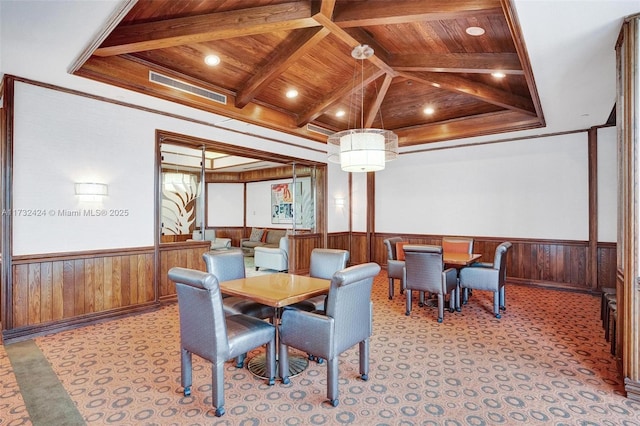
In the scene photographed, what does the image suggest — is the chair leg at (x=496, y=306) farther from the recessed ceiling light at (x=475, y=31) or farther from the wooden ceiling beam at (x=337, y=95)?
the wooden ceiling beam at (x=337, y=95)

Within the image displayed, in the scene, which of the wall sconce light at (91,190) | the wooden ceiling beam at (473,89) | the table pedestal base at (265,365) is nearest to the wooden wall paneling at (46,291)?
the wall sconce light at (91,190)

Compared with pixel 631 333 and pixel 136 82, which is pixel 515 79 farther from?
pixel 136 82

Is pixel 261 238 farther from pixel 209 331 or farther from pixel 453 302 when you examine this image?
pixel 209 331

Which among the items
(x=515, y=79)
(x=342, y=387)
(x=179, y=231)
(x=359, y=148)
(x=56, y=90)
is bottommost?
(x=342, y=387)

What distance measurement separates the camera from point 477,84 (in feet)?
15.1

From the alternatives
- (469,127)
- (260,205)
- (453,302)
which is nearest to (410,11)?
(453,302)

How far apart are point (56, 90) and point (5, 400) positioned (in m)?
3.14

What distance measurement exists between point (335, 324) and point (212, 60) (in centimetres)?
328

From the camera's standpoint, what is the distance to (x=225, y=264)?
3561mm

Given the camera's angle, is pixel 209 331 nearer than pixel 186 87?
Yes

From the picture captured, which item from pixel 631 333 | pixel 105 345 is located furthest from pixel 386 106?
pixel 105 345

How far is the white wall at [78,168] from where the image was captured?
3.61 m

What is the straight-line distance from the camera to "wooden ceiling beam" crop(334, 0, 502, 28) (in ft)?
8.86

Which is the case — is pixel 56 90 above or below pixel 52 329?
above
